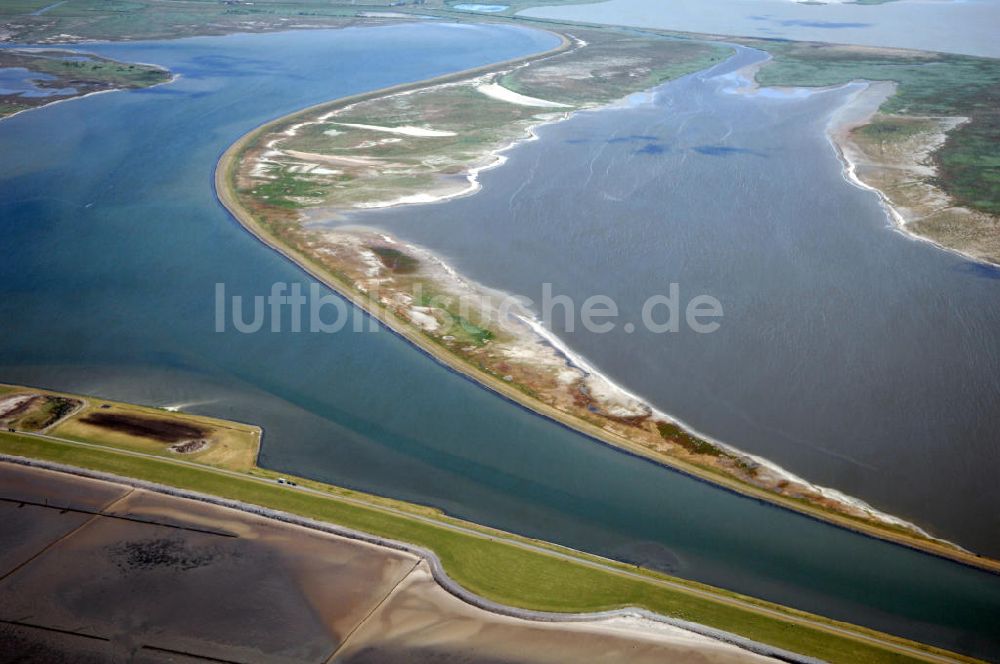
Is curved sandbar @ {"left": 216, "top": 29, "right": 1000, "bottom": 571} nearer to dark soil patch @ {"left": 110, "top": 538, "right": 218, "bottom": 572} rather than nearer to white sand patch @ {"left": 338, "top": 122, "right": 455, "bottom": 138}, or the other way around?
dark soil patch @ {"left": 110, "top": 538, "right": 218, "bottom": 572}

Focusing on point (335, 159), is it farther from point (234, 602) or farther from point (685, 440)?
point (234, 602)

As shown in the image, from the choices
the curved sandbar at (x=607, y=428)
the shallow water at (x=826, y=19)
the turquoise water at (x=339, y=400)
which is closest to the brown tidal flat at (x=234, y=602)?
the turquoise water at (x=339, y=400)

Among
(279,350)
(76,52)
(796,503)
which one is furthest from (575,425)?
(76,52)

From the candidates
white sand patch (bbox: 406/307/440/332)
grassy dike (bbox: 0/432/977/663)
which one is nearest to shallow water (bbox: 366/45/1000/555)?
white sand patch (bbox: 406/307/440/332)

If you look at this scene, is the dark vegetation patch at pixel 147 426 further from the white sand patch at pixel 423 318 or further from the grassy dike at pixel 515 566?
the white sand patch at pixel 423 318

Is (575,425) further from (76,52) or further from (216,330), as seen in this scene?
(76,52)

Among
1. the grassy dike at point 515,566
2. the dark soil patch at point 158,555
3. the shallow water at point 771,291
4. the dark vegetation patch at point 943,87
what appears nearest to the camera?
the grassy dike at point 515,566
